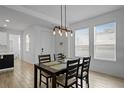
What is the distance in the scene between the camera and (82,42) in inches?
215

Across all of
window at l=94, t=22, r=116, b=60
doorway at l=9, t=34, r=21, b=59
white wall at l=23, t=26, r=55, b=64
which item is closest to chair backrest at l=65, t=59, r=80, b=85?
window at l=94, t=22, r=116, b=60

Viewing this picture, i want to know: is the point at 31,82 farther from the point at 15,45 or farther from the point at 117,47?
the point at 15,45

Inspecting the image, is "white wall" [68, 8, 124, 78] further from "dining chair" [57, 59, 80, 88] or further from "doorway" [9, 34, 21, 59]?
"doorway" [9, 34, 21, 59]

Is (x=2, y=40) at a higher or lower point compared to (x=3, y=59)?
higher

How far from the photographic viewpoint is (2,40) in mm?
7332

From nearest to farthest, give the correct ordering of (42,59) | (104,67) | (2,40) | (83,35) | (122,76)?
1. (42,59)
2. (122,76)
3. (104,67)
4. (83,35)
5. (2,40)

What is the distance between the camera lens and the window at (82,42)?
17.1 ft

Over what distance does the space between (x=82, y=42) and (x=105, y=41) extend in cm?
133

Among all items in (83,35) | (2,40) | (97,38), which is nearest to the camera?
(97,38)

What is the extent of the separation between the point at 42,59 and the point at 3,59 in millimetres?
2404

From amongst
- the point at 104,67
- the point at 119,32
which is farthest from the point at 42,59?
the point at 119,32

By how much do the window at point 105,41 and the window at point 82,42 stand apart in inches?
21.9

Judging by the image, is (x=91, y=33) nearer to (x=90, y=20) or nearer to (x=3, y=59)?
(x=90, y=20)

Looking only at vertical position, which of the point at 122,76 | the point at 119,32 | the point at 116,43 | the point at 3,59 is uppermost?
the point at 119,32
